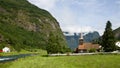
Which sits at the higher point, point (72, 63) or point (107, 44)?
point (107, 44)

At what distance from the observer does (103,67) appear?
53688mm

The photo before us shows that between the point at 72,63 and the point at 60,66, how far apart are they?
3953 mm

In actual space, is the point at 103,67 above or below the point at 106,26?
below

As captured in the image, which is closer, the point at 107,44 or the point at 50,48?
the point at 107,44

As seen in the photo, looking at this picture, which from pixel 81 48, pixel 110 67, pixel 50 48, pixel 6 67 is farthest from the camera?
pixel 81 48

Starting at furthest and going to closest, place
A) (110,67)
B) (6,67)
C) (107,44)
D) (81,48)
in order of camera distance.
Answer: (81,48), (107,44), (6,67), (110,67)

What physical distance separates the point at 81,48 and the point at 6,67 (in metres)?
103

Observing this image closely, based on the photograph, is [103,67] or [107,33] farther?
[107,33]

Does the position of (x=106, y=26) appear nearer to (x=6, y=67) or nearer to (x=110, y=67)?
(x=6, y=67)

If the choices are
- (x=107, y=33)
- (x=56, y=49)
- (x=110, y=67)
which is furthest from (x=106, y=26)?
(x=110, y=67)

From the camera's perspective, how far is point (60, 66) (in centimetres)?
5969

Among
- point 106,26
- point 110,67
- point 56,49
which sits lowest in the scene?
point 110,67

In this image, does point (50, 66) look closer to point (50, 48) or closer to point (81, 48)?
point (50, 48)

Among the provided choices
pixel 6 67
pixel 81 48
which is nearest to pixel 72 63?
pixel 6 67
